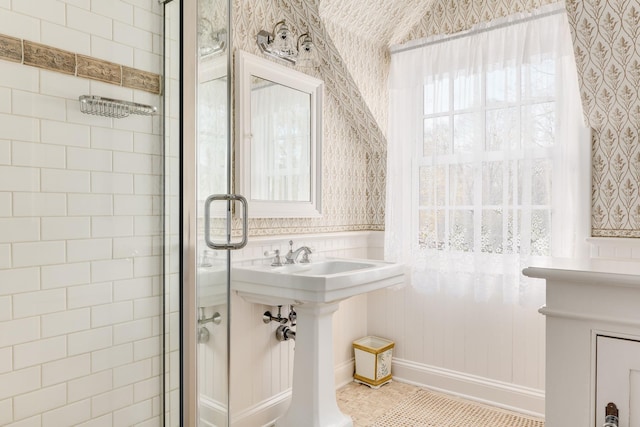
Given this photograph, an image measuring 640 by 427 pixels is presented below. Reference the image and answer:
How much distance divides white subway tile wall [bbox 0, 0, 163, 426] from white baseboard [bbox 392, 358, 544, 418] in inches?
77.4

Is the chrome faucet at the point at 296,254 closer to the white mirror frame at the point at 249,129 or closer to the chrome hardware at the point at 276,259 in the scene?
the chrome hardware at the point at 276,259

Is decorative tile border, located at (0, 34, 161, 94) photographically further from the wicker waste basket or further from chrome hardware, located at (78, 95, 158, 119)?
the wicker waste basket

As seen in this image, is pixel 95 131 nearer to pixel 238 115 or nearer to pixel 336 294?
pixel 238 115

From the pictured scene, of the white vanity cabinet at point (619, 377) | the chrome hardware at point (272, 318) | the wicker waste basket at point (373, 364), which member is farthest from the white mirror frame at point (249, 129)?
the white vanity cabinet at point (619, 377)

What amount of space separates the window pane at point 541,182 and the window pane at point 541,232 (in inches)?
2.3

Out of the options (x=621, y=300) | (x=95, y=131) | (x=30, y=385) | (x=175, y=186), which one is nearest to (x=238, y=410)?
(x=30, y=385)

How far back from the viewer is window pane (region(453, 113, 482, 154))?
8.38ft

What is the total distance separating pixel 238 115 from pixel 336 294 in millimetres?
1003

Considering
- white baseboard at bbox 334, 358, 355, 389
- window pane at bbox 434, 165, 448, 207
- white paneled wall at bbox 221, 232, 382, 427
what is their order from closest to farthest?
white paneled wall at bbox 221, 232, 382, 427 < window pane at bbox 434, 165, 448, 207 < white baseboard at bbox 334, 358, 355, 389

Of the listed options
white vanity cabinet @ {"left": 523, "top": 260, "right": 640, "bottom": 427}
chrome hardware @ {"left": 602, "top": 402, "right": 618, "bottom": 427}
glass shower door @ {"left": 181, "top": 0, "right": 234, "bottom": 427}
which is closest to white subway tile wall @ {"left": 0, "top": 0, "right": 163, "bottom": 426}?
glass shower door @ {"left": 181, "top": 0, "right": 234, "bottom": 427}

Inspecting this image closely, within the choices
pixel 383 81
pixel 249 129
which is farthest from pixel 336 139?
pixel 249 129

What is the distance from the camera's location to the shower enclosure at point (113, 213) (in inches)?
44.7

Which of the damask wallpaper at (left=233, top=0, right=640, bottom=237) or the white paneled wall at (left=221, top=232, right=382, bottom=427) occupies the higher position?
the damask wallpaper at (left=233, top=0, right=640, bottom=237)

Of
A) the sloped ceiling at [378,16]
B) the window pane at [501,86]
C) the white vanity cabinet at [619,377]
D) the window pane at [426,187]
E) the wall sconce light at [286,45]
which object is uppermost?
the sloped ceiling at [378,16]
